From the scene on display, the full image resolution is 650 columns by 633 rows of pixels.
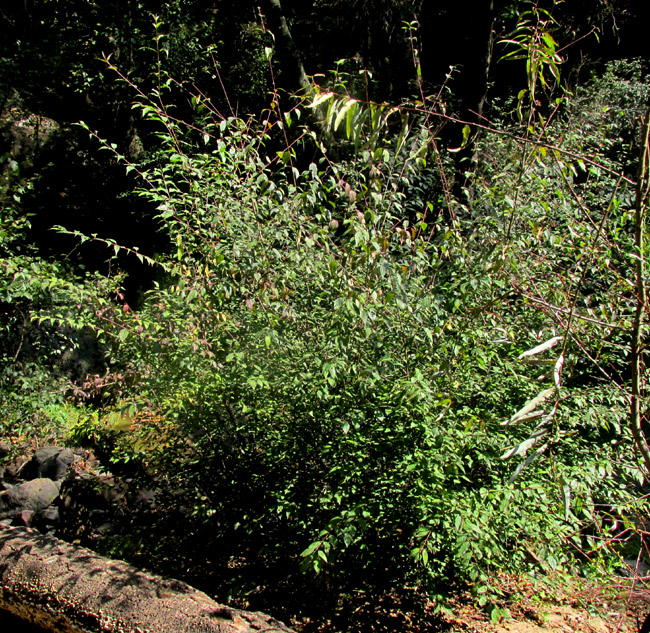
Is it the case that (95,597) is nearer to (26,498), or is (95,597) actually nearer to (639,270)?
(639,270)

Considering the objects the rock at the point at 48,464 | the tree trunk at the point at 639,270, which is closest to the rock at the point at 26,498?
the rock at the point at 48,464

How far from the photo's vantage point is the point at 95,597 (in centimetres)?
303

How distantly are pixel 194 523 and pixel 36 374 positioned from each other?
12.9 ft

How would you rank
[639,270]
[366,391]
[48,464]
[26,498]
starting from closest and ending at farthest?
[639,270]
[366,391]
[26,498]
[48,464]

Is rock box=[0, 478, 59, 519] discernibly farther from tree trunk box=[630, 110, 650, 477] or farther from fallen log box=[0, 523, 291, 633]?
tree trunk box=[630, 110, 650, 477]

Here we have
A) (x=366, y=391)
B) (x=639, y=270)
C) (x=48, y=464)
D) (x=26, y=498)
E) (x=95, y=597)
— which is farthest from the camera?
(x=48, y=464)

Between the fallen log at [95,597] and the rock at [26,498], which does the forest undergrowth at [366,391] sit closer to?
the fallen log at [95,597]

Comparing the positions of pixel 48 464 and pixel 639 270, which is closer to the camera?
pixel 639 270

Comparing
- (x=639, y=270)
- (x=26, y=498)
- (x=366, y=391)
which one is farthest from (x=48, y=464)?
(x=639, y=270)

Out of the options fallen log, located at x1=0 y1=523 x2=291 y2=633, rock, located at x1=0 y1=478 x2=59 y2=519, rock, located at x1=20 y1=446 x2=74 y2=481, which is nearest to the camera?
fallen log, located at x1=0 y1=523 x2=291 y2=633

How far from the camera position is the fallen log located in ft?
8.96

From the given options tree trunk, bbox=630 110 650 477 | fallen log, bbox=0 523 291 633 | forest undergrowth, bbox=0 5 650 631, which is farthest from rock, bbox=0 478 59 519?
tree trunk, bbox=630 110 650 477

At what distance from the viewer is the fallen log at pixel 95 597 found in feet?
8.96

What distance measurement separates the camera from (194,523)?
11.9 feet
